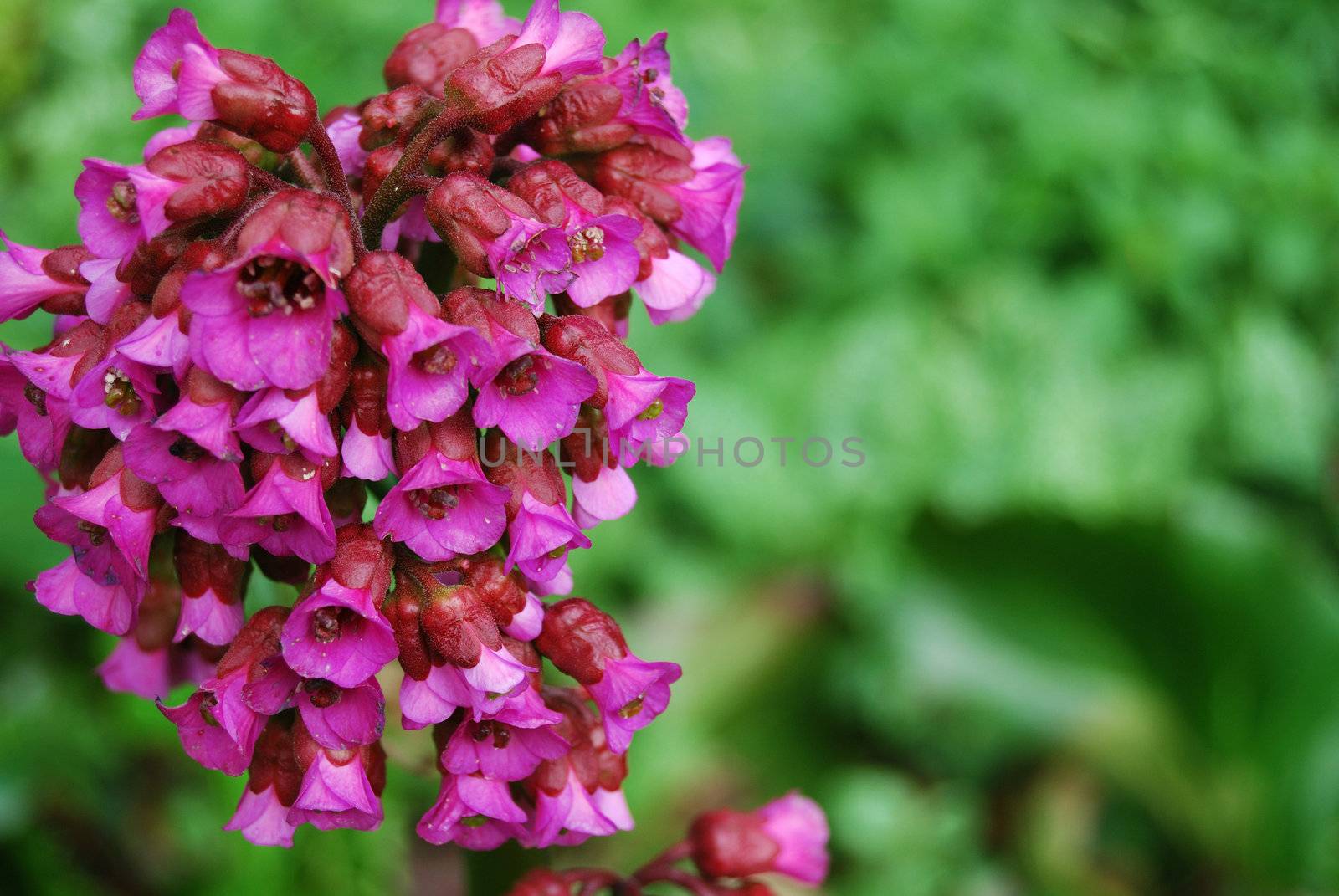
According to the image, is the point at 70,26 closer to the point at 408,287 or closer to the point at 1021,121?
the point at 1021,121

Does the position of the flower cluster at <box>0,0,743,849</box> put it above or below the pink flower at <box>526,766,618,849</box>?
above

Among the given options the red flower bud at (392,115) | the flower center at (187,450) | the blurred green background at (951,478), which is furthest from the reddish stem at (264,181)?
the blurred green background at (951,478)

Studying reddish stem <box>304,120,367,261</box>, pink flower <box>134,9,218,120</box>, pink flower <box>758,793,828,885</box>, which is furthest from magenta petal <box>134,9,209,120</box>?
pink flower <box>758,793,828,885</box>

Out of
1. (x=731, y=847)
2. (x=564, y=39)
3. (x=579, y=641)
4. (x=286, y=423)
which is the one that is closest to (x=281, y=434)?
(x=286, y=423)

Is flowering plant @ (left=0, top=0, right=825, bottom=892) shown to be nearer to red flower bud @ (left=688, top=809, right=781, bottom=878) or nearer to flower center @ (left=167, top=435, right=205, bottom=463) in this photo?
flower center @ (left=167, top=435, right=205, bottom=463)

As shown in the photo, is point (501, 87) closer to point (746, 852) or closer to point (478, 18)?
point (478, 18)

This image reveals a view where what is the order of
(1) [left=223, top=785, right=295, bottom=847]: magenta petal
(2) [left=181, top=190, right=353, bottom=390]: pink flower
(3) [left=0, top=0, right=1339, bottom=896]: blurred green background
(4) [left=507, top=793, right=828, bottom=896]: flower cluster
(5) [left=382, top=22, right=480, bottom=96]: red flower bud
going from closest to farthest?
(2) [left=181, top=190, right=353, bottom=390]: pink flower → (1) [left=223, top=785, right=295, bottom=847]: magenta petal → (5) [left=382, top=22, right=480, bottom=96]: red flower bud → (4) [left=507, top=793, right=828, bottom=896]: flower cluster → (3) [left=0, top=0, right=1339, bottom=896]: blurred green background

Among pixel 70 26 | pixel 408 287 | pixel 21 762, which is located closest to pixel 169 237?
pixel 408 287
